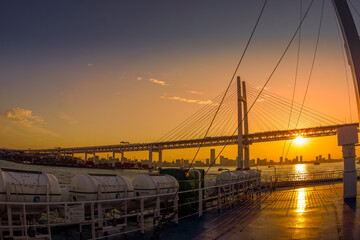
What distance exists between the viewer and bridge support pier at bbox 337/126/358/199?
46.6ft

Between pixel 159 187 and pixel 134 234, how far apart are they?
6.87 feet

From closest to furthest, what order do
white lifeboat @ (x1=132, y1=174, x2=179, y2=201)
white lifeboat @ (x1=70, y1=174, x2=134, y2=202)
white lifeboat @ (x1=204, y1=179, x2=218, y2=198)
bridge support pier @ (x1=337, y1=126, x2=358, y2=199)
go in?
white lifeboat @ (x1=70, y1=174, x2=134, y2=202)
white lifeboat @ (x1=132, y1=174, x2=179, y2=201)
bridge support pier @ (x1=337, y1=126, x2=358, y2=199)
white lifeboat @ (x1=204, y1=179, x2=218, y2=198)

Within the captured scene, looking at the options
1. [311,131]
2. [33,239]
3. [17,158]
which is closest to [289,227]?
[33,239]

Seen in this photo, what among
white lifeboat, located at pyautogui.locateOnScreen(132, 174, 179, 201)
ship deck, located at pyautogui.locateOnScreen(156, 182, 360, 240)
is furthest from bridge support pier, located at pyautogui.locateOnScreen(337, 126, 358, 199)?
white lifeboat, located at pyautogui.locateOnScreen(132, 174, 179, 201)

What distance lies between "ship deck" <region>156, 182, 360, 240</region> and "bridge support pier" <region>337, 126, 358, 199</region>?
1.09m

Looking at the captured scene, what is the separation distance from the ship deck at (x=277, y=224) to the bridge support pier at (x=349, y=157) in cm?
109

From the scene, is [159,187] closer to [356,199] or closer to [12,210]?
[12,210]

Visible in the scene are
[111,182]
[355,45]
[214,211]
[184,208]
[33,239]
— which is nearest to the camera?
[33,239]

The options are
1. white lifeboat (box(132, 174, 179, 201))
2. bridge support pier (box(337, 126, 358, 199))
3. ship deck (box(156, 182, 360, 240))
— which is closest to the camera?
ship deck (box(156, 182, 360, 240))

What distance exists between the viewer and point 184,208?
1232 centimetres

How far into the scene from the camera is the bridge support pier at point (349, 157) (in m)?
14.2

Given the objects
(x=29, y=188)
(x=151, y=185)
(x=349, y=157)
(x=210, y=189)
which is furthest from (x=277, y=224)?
(x=210, y=189)

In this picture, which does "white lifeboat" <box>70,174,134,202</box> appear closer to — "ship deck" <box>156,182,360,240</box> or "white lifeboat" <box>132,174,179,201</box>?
"white lifeboat" <box>132,174,179,201</box>

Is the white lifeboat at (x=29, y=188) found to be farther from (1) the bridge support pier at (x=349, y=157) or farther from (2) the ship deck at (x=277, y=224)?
(1) the bridge support pier at (x=349, y=157)
